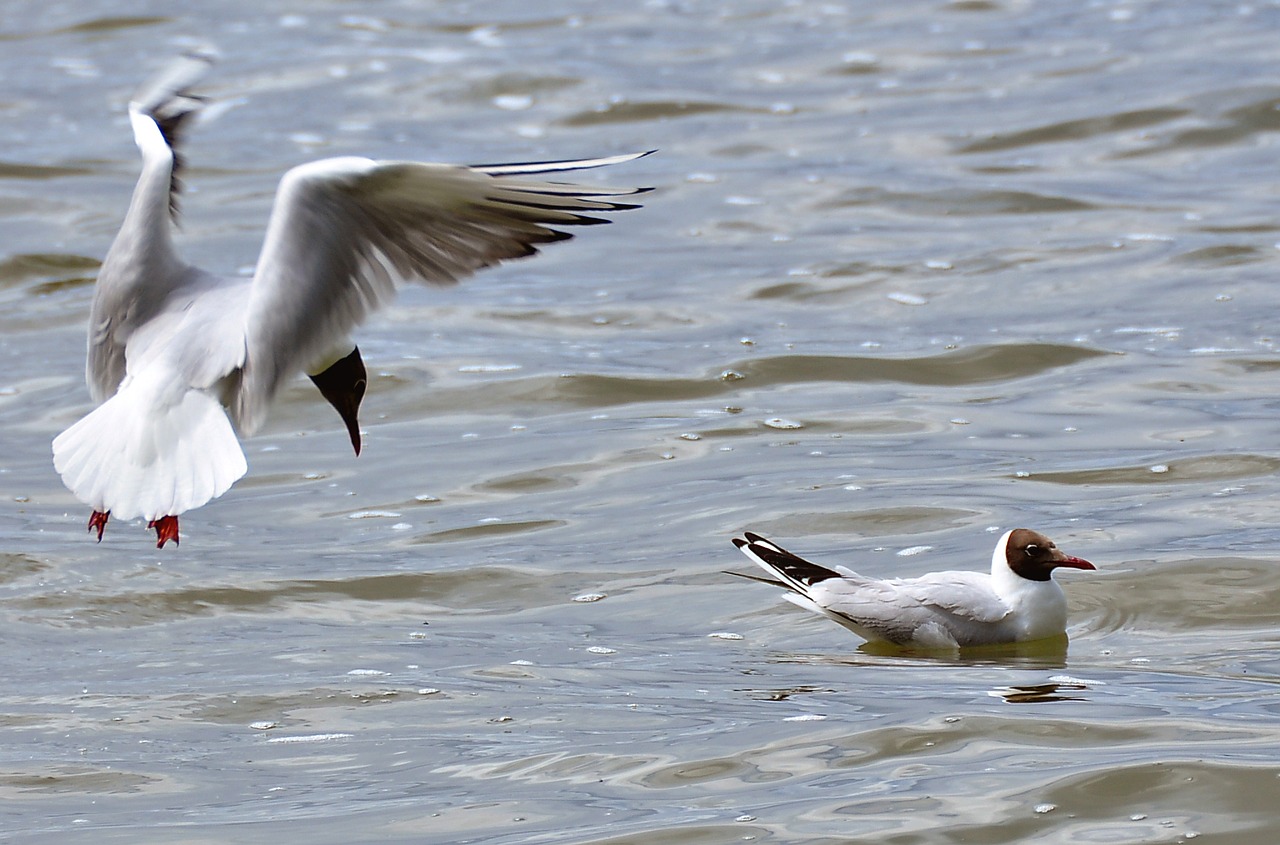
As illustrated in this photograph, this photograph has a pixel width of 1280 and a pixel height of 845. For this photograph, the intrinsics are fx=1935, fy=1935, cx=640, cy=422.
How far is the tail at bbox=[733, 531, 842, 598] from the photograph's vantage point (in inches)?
248

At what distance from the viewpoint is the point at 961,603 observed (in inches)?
243

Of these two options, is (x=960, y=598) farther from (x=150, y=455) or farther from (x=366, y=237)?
(x=150, y=455)

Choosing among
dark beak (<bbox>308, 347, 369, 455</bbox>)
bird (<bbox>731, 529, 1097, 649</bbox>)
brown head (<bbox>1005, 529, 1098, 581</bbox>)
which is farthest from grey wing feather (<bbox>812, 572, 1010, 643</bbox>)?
dark beak (<bbox>308, 347, 369, 455</bbox>)

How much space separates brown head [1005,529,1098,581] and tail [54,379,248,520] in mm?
2453

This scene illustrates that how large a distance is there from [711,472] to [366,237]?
2.83 meters

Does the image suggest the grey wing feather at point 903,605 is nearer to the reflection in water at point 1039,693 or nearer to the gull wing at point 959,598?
the gull wing at point 959,598

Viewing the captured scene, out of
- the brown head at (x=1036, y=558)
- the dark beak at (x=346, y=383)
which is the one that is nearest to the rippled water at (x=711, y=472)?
the brown head at (x=1036, y=558)

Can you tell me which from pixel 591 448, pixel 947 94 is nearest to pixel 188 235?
pixel 591 448

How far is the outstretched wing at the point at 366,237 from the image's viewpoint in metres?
5.46

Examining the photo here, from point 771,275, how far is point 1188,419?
11.6 ft

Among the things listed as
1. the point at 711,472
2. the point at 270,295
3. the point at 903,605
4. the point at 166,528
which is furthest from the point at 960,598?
the point at 166,528

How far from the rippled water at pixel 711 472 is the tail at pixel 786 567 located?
19cm

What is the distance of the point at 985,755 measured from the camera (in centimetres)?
467

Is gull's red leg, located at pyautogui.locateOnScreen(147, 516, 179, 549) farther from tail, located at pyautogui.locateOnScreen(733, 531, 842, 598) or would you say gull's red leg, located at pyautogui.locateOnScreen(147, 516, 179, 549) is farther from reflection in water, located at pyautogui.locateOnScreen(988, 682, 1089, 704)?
→ reflection in water, located at pyautogui.locateOnScreen(988, 682, 1089, 704)
